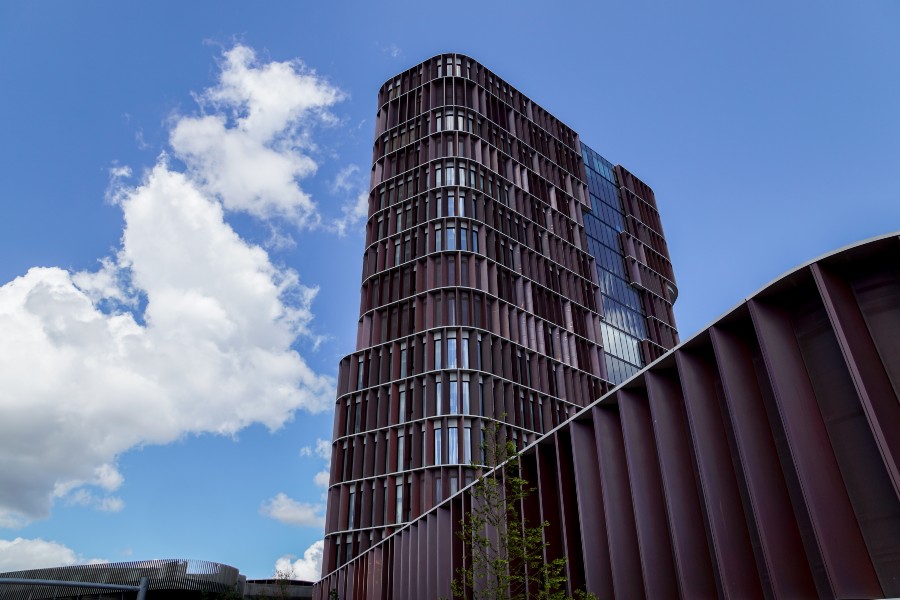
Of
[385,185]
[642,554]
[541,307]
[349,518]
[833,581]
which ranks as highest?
[385,185]

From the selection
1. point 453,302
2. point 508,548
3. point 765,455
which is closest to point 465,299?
point 453,302

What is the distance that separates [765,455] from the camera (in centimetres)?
1085

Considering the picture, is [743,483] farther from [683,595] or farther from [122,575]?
[122,575]

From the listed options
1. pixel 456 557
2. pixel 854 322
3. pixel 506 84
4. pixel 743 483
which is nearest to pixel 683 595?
pixel 743 483

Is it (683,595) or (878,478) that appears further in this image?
(683,595)

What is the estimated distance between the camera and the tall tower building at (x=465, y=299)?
1567 inches

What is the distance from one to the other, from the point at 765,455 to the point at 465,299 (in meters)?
33.3

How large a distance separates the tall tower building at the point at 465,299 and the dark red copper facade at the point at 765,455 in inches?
965

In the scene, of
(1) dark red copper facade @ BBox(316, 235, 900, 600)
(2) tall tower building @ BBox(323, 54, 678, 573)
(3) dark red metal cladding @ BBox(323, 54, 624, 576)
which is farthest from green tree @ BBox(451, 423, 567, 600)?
(2) tall tower building @ BBox(323, 54, 678, 573)

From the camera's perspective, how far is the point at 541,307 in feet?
158

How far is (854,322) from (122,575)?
6186 cm

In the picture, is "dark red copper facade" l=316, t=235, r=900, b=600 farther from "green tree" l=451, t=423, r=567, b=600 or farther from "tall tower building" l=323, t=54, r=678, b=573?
"tall tower building" l=323, t=54, r=678, b=573

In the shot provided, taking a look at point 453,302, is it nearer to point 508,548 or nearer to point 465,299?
point 465,299

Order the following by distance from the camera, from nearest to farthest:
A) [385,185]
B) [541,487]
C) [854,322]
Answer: [854,322] < [541,487] < [385,185]
